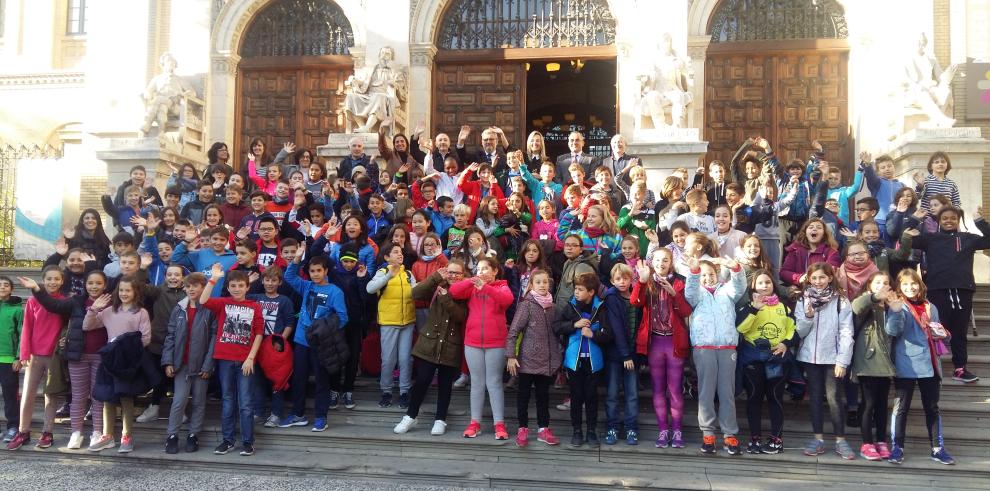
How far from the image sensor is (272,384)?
23.2ft

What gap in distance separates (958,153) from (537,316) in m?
7.81

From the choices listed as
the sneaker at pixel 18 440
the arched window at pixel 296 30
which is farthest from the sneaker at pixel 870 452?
the arched window at pixel 296 30

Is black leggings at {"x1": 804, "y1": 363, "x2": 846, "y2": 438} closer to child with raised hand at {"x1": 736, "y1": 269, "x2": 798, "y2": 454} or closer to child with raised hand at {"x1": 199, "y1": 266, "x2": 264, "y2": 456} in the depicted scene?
child with raised hand at {"x1": 736, "y1": 269, "x2": 798, "y2": 454}

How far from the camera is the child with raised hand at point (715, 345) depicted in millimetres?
6266

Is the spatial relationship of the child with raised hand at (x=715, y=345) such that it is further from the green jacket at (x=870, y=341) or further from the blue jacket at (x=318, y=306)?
the blue jacket at (x=318, y=306)

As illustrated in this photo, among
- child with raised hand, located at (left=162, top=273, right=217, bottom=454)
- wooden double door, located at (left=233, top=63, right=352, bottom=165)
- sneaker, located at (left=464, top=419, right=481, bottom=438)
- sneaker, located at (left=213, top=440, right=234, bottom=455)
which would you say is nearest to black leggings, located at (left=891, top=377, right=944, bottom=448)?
sneaker, located at (left=464, top=419, right=481, bottom=438)

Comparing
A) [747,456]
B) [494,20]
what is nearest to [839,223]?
[747,456]

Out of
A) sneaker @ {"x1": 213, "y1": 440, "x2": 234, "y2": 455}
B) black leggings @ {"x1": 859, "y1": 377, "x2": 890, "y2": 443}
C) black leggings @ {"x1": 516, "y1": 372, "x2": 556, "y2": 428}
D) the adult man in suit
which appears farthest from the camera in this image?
the adult man in suit

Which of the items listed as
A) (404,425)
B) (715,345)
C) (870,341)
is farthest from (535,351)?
(870,341)

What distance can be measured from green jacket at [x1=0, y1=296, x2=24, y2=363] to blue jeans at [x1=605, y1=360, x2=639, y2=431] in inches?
212

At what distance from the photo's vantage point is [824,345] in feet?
20.5

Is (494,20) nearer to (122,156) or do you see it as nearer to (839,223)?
(122,156)

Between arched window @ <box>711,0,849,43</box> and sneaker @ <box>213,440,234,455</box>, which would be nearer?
sneaker @ <box>213,440,234,455</box>

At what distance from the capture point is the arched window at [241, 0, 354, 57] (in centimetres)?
1530
